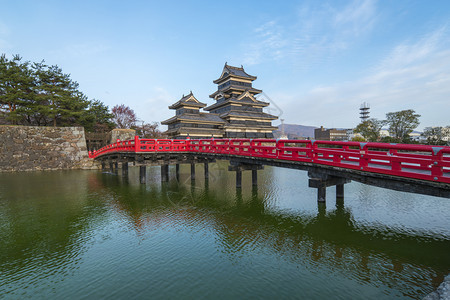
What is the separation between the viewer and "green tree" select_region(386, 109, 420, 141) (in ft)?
124

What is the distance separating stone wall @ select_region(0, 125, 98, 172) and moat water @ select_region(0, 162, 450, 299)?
20093 mm

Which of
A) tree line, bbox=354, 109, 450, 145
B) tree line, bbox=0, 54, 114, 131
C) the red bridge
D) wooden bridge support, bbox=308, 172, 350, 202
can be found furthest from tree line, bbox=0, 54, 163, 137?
tree line, bbox=354, 109, 450, 145

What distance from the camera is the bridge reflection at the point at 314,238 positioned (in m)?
5.91

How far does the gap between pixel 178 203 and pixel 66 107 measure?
3350 cm

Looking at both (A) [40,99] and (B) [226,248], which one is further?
(A) [40,99]

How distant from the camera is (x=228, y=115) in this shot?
1608 inches

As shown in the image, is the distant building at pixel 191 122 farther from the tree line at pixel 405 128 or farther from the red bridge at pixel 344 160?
the tree line at pixel 405 128

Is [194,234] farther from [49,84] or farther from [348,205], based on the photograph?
[49,84]

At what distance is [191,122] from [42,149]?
68.7 feet

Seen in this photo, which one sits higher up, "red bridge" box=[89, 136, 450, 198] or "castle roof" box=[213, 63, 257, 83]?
"castle roof" box=[213, 63, 257, 83]

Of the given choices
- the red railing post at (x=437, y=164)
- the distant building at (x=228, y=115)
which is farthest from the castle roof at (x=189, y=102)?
the red railing post at (x=437, y=164)

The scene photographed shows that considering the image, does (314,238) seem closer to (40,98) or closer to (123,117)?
(40,98)

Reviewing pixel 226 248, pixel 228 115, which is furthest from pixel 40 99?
pixel 226 248

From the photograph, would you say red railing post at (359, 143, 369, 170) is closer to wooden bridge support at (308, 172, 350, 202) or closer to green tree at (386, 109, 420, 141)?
wooden bridge support at (308, 172, 350, 202)
